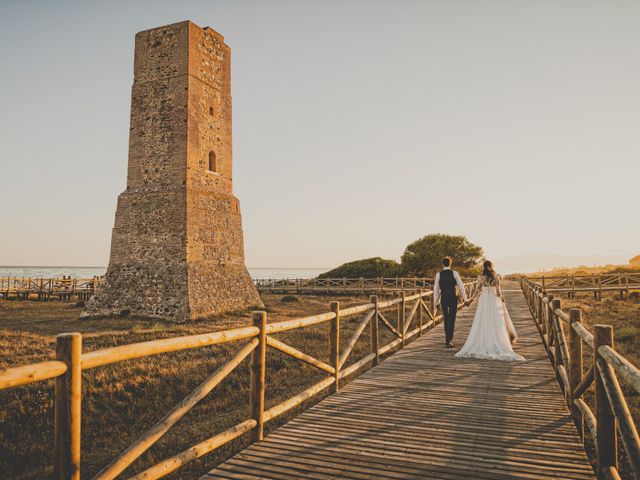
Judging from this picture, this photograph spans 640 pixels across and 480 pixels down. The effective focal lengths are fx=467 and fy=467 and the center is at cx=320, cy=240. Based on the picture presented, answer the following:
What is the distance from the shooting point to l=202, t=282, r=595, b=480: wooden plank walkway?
12.7ft

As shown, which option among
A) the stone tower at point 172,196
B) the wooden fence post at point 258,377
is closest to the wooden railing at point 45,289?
the stone tower at point 172,196

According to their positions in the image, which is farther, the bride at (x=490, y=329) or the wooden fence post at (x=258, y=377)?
the bride at (x=490, y=329)

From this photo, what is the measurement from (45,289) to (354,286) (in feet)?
80.1

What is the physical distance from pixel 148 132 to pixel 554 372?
1846cm

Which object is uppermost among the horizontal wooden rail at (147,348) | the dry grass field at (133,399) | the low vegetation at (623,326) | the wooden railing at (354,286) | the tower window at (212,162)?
the tower window at (212,162)

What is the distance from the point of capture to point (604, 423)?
3.90 m

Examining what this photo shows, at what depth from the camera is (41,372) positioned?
8.67 feet

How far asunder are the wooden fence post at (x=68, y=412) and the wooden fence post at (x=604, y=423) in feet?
13.0

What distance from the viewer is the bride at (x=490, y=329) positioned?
29.1ft

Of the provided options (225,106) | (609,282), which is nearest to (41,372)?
(225,106)

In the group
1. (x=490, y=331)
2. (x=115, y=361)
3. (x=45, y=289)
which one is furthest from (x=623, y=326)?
(x=45, y=289)

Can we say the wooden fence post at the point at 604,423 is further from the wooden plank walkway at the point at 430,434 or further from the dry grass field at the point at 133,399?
the dry grass field at the point at 133,399

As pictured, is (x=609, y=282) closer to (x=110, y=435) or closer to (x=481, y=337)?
(x=481, y=337)

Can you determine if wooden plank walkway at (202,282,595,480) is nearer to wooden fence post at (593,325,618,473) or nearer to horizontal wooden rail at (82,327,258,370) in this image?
wooden fence post at (593,325,618,473)
